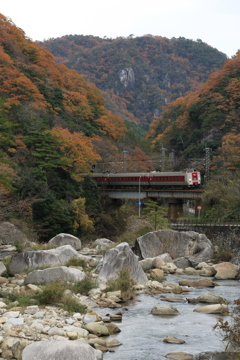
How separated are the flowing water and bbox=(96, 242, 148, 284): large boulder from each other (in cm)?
227

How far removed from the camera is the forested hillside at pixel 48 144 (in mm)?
38594

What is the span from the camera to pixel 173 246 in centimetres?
2922

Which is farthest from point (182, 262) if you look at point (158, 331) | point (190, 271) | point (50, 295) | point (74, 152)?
point (74, 152)

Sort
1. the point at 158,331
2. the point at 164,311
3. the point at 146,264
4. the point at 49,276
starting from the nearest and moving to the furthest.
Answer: the point at 158,331 < the point at 164,311 < the point at 49,276 < the point at 146,264

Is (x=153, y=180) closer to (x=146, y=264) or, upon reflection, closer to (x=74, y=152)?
(x=74, y=152)

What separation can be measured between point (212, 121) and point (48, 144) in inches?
1334

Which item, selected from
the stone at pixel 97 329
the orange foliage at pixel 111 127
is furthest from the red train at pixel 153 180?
the stone at pixel 97 329

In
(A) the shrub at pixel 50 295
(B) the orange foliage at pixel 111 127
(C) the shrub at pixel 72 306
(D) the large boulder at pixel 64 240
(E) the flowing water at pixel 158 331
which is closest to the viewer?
(E) the flowing water at pixel 158 331

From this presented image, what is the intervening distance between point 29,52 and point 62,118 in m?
16.4

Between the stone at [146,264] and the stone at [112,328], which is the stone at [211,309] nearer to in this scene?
the stone at [112,328]

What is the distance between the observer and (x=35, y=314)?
13.7 m

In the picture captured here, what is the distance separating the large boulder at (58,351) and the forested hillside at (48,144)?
12621 millimetres

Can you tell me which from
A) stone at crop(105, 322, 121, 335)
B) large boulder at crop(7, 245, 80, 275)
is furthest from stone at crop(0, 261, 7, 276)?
stone at crop(105, 322, 121, 335)

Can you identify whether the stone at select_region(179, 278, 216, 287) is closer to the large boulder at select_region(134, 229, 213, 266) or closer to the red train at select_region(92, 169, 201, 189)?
the large boulder at select_region(134, 229, 213, 266)
